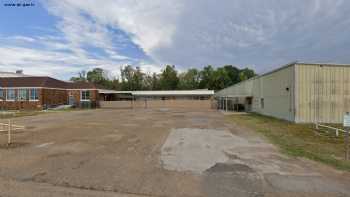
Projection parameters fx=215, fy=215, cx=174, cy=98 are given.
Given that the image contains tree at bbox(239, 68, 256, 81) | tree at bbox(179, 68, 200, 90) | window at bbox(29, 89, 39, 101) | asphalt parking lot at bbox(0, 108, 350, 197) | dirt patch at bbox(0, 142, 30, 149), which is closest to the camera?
asphalt parking lot at bbox(0, 108, 350, 197)

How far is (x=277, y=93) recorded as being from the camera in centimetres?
1855

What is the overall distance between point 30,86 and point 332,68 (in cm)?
3974

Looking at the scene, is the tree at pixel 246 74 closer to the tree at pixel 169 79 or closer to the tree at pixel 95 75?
the tree at pixel 169 79

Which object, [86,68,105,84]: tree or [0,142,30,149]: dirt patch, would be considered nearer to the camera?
[0,142,30,149]: dirt patch

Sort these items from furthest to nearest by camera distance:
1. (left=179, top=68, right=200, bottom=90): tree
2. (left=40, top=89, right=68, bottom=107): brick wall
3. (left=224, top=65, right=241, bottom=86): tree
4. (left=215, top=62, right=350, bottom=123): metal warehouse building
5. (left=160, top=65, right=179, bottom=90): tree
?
(left=224, top=65, right=241, bottom=86): tree < (left=179, top=68, right=200, bottom=90): tree < (left=160, top=65, right=179, bottom=90): tree < (left=40, top=89, right=68, bottom=107): brick wall < (left=215, top=62, right=350, bottom=123): metal warehouse building

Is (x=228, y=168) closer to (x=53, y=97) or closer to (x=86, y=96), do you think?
(x=53, y=97)

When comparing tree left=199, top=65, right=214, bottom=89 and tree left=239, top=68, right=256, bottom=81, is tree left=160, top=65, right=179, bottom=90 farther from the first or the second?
tree left=239, top=68, right=256, bottom=81

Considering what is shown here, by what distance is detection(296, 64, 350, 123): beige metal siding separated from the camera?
15.4 m

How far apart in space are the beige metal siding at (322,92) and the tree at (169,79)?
169 feet

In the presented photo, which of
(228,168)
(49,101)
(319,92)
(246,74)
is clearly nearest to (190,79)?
(246,74)

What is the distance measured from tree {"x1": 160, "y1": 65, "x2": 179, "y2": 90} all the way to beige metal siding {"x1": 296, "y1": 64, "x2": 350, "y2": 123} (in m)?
51.6

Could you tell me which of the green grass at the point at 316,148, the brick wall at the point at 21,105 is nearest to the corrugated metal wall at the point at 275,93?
the green grass at the point at 316,148

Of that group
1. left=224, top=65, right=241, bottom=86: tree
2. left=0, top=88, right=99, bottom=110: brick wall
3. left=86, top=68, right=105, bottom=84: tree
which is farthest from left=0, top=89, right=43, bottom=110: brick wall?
left=224, top=65, right=241, bottom=86: tree

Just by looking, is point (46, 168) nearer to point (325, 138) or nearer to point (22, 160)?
point (22, 160)
